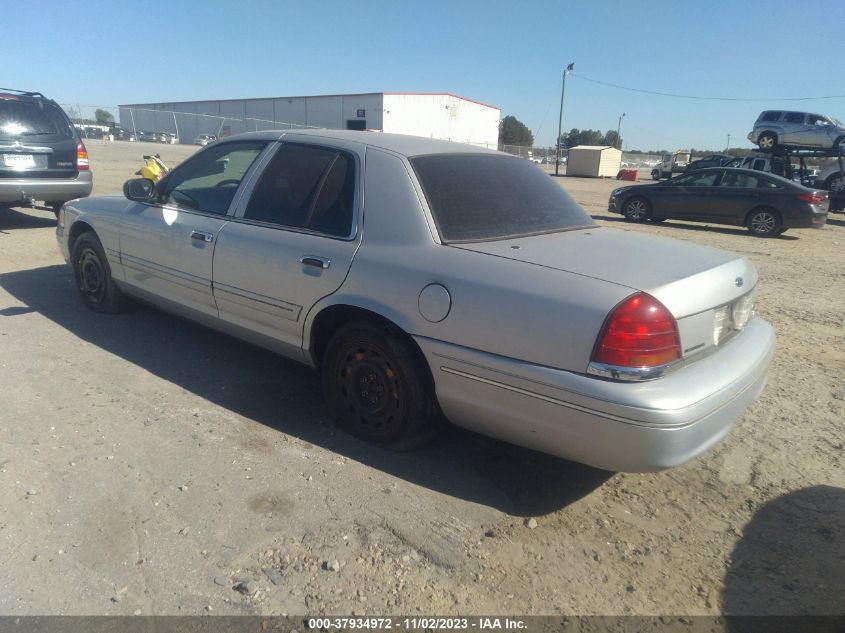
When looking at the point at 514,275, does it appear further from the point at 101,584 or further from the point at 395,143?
the point at 101,584

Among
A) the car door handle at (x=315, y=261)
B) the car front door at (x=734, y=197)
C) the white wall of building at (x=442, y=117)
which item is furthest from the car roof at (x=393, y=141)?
the white wall of building at (x=442, y=117)

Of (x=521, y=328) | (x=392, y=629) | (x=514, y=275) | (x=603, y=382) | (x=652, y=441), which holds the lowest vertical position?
(x=392, y=629)

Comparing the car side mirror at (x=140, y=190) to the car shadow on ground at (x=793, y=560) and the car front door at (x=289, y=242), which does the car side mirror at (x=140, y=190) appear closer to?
the car front door at (x=289, y=242)

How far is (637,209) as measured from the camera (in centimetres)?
1504

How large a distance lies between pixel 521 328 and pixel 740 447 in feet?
5.84

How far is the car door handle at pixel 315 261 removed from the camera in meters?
3.28

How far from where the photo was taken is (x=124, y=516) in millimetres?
2650

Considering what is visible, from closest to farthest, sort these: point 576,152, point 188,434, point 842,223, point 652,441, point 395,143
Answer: point 652,441, point 188,434, point 395,143, point 842,223, point 576,152

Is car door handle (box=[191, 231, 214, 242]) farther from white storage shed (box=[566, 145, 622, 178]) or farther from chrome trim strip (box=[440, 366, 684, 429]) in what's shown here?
white storage shed (box=[566, 145, 622, 178])

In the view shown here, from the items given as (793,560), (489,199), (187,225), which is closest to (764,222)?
(489,199)

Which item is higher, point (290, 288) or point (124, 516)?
point (290, 288)

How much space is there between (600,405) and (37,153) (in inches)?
349

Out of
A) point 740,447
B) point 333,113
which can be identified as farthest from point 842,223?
point 333,113

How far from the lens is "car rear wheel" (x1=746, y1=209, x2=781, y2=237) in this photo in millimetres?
13117
